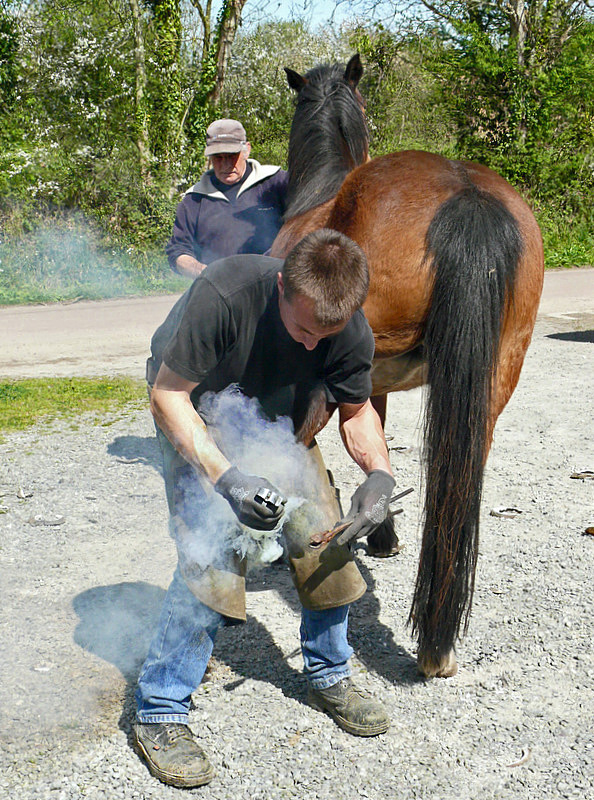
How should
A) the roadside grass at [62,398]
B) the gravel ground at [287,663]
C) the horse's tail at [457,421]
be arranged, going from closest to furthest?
1. the gravel ground at [287,663]
2. the horse's tail at [457,421]
3. the roadside grass at [62,398]

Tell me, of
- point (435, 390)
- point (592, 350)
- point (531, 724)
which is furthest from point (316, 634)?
point (592, 350)

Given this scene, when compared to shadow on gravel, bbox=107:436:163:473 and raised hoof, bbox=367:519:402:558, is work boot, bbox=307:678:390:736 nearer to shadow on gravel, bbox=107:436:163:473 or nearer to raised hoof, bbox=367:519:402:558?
raised hoof, bbox=367:519:402:558

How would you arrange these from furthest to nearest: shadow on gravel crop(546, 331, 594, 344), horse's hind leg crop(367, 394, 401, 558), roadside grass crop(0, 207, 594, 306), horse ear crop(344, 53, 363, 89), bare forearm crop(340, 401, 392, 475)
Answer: roadside grass crop(0, 207, 594, 306)
shadow on gravel crop(546, 331, 594, 344)
horse ear crop(344, 53, 363, 89)
horse's hind leg crop(367, 394, 401, 558)
bare forearm crop(340, 401, 392, 475)

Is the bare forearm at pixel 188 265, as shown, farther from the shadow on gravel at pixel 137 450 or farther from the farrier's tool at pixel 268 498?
the farrier's tool at pixel 268 498

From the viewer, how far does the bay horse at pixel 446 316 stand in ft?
9.15

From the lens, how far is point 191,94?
16.4m

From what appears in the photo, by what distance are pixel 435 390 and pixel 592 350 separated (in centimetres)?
638

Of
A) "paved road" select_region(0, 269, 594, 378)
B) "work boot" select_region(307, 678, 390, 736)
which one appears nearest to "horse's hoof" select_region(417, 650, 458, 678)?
"work boot" select_region(307, 678, 390, 736)

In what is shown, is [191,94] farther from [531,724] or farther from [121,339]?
[531,724]

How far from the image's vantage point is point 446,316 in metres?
2.86

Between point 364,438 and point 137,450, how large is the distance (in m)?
3.09

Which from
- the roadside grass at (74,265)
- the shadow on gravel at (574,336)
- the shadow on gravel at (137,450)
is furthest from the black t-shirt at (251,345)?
the roadside grass at (74,265)

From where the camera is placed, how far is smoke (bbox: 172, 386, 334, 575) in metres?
2.44

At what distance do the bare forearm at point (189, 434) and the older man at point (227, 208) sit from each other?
2.23 metres
